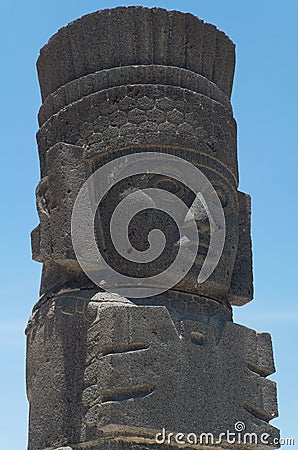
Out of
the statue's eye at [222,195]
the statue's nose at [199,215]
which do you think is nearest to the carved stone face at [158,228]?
the statue's nose at [199,215]

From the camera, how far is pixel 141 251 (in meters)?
6.49

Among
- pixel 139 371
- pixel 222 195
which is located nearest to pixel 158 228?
pixel 222 195

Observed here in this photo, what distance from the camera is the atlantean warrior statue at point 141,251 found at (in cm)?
605

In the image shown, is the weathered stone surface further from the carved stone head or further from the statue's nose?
the statue's nose

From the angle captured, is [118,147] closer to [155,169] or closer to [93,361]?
[155,169]

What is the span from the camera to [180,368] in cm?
612

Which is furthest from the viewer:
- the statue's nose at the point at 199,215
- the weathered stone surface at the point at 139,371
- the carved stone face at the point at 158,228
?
the statue's nose at the point at 199,215

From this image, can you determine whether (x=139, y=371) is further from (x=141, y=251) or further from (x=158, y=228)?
(x=158, y=228)

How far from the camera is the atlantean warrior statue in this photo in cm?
605

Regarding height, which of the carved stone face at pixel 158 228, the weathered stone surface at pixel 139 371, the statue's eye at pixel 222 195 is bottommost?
the weathered stone surface at pixel 139 371

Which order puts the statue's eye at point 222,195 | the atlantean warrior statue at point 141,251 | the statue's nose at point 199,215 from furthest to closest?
the statue's eye at point 222,195
the statue's nose at point 199,215
the atlantean warrior statue at point 141,251

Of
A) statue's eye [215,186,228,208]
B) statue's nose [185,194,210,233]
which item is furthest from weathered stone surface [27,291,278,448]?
statue's eye [215,186,228,208]

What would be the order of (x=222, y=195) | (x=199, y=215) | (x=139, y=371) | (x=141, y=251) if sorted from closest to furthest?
(x=139, y=371)
(x=141, y=251)
(x=199, y=215)
(x=222, y=195)

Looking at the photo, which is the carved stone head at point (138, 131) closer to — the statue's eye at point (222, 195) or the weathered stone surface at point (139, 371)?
the statue's eye at point (222, 195)
